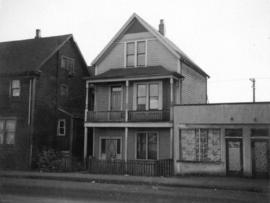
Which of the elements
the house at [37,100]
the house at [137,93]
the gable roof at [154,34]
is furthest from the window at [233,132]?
the house at [37,100]

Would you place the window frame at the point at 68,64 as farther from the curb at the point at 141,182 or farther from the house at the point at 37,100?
the curb at the point at 141,182

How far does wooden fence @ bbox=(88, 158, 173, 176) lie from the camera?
71.3 ft

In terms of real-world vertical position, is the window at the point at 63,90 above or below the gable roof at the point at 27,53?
below

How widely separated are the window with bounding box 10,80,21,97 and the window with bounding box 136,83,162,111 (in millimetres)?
8967

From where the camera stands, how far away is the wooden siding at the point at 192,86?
26.9 metres

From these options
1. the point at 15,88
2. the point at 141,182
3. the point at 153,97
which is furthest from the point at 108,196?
the point at 15,88

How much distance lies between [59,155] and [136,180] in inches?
372

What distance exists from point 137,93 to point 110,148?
4560 mm

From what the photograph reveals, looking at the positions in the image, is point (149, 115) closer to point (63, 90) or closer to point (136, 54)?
point (136, 54)

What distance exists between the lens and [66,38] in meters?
30.4

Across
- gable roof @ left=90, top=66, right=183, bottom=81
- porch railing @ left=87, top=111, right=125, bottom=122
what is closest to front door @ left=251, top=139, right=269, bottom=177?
gable roof @ left=90, top=66, right=183, bottom=81

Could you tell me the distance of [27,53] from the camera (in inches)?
1154

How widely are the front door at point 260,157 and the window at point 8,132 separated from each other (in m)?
16.8

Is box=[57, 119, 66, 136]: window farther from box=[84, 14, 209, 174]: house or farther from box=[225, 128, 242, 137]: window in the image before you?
box=[225, 128, 242, 137]: window
